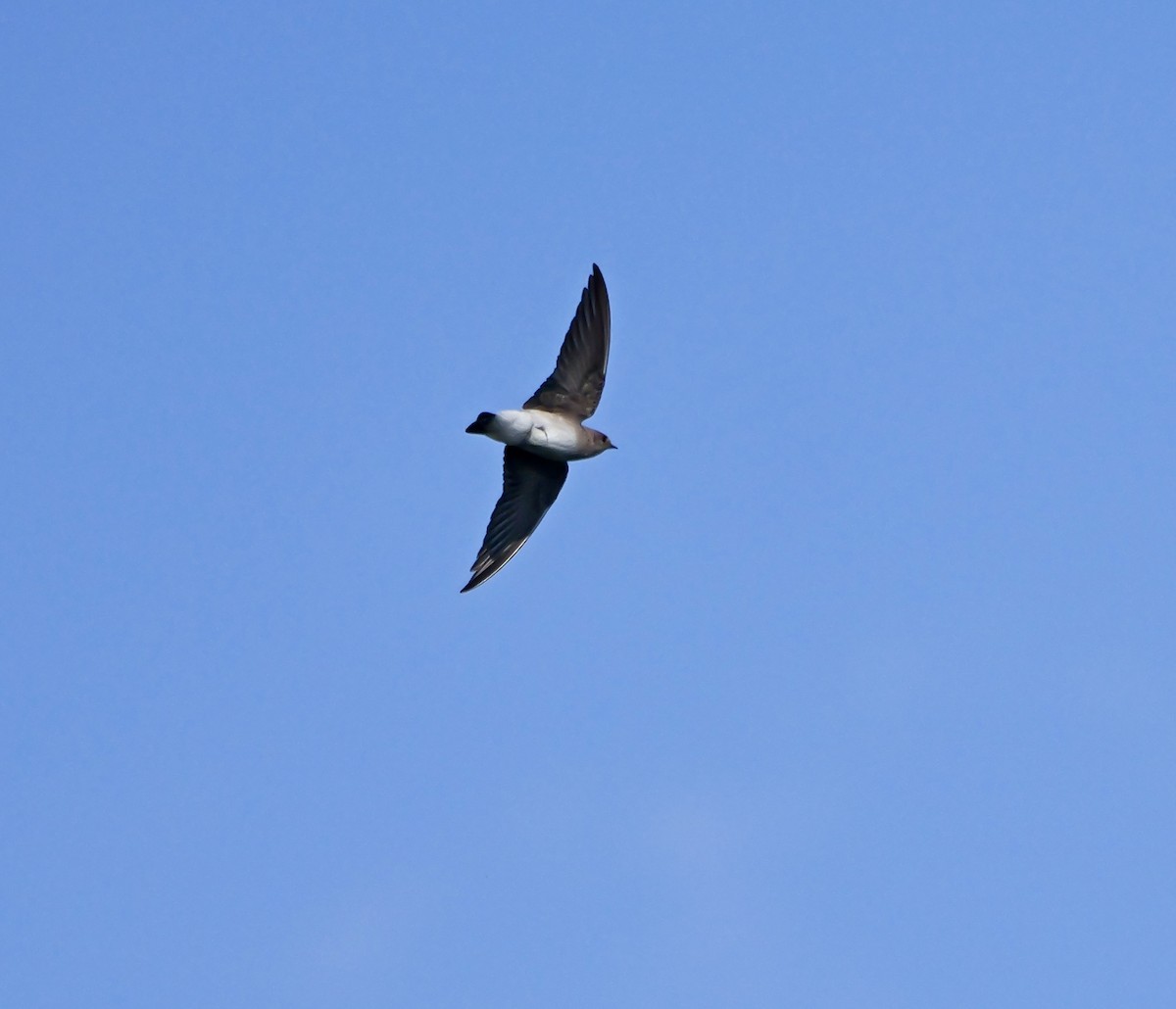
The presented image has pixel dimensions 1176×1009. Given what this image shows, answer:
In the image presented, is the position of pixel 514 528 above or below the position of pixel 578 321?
below

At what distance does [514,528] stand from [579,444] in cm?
157

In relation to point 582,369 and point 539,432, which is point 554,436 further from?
point 582,369

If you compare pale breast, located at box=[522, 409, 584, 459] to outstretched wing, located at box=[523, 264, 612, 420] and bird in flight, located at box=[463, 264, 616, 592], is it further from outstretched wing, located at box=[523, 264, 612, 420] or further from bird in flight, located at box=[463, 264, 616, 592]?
outstretched wing, located at box=[523, 264, 612, 420]

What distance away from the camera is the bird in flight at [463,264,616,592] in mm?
33750

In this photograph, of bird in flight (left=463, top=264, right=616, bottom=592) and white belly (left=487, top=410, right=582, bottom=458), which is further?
bird in flight (left=463, top=264, right=616, bottom=592)

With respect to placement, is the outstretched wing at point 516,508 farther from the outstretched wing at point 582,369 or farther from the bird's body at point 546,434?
the outstretched wing at point 582,369

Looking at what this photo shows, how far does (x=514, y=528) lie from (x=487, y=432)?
1.88 meters

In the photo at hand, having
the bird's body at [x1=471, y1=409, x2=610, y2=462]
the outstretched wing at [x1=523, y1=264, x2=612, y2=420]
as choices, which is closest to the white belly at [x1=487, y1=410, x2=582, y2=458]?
the bird's body at [x1=471, y1=409, x2=610, y2=462]

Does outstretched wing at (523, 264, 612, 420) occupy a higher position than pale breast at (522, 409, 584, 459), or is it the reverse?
outstretched wing at (523, 264, 612, 420)

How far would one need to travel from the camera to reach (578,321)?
Answer: 34062 mm

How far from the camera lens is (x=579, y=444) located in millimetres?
33594

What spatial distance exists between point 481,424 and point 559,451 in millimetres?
1445

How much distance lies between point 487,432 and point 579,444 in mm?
1468

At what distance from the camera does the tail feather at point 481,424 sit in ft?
107
